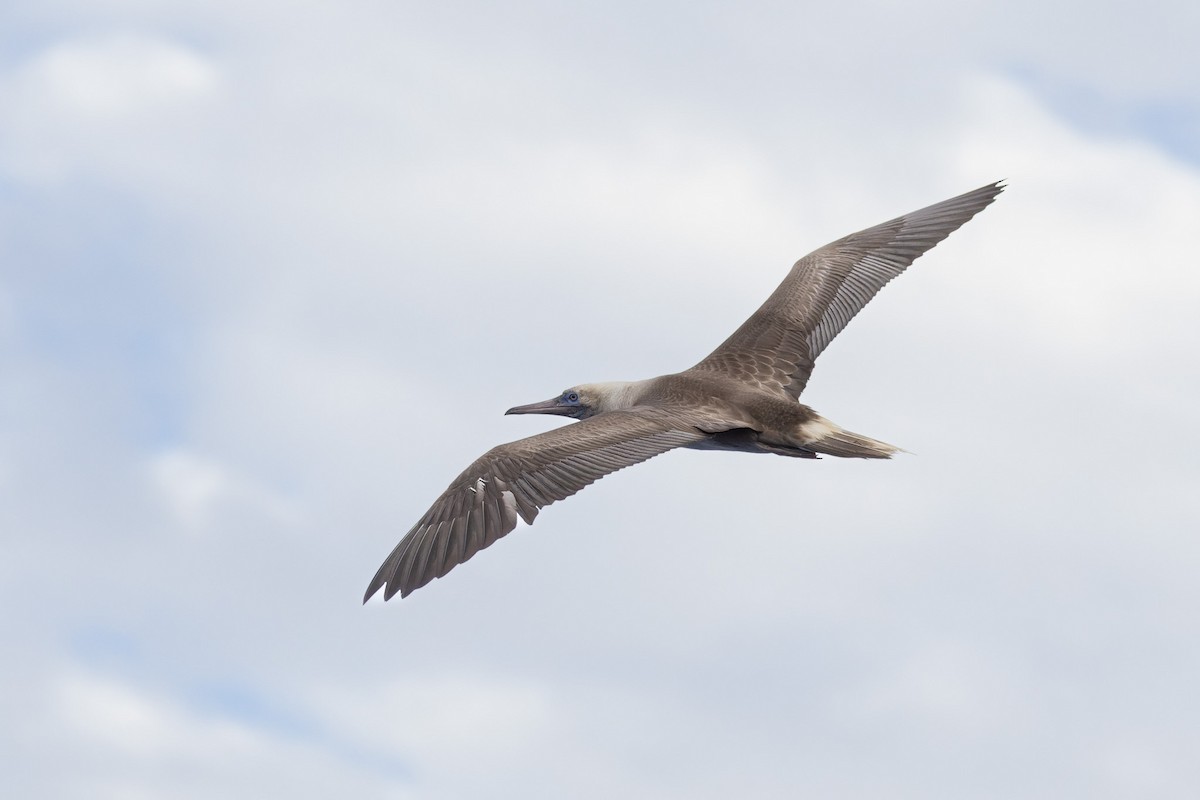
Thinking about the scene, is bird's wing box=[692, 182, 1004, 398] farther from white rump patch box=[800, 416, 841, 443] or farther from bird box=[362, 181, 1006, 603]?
white rump patch box=[800, 416, 841, 443]

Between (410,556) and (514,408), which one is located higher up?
(514,408)

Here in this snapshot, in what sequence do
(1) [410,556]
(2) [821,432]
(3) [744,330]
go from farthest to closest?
(3) [744,330] → (2) [821,432] → (1) [410,556]

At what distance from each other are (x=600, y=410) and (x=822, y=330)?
2317mm

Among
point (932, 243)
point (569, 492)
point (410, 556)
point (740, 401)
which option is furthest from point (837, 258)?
point (410, 556)

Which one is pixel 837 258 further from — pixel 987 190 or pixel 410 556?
pixel 410 556

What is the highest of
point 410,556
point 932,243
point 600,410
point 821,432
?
point 932,243

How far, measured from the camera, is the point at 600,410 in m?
16.8

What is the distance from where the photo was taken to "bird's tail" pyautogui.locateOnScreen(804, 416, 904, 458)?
581 inches

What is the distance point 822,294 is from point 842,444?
Answer: 2547 millimetres

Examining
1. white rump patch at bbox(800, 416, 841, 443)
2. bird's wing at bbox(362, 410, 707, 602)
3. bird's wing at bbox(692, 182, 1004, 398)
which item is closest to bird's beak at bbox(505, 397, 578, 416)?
bird's wing at bbox(692, 182, 1004, 398)

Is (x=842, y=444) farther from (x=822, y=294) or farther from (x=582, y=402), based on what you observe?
(x=582, y=402)

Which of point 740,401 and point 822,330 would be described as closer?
point 740,401

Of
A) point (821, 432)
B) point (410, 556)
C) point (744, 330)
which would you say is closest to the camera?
point (410, 556)

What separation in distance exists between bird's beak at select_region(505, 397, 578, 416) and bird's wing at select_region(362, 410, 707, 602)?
8.85ft
